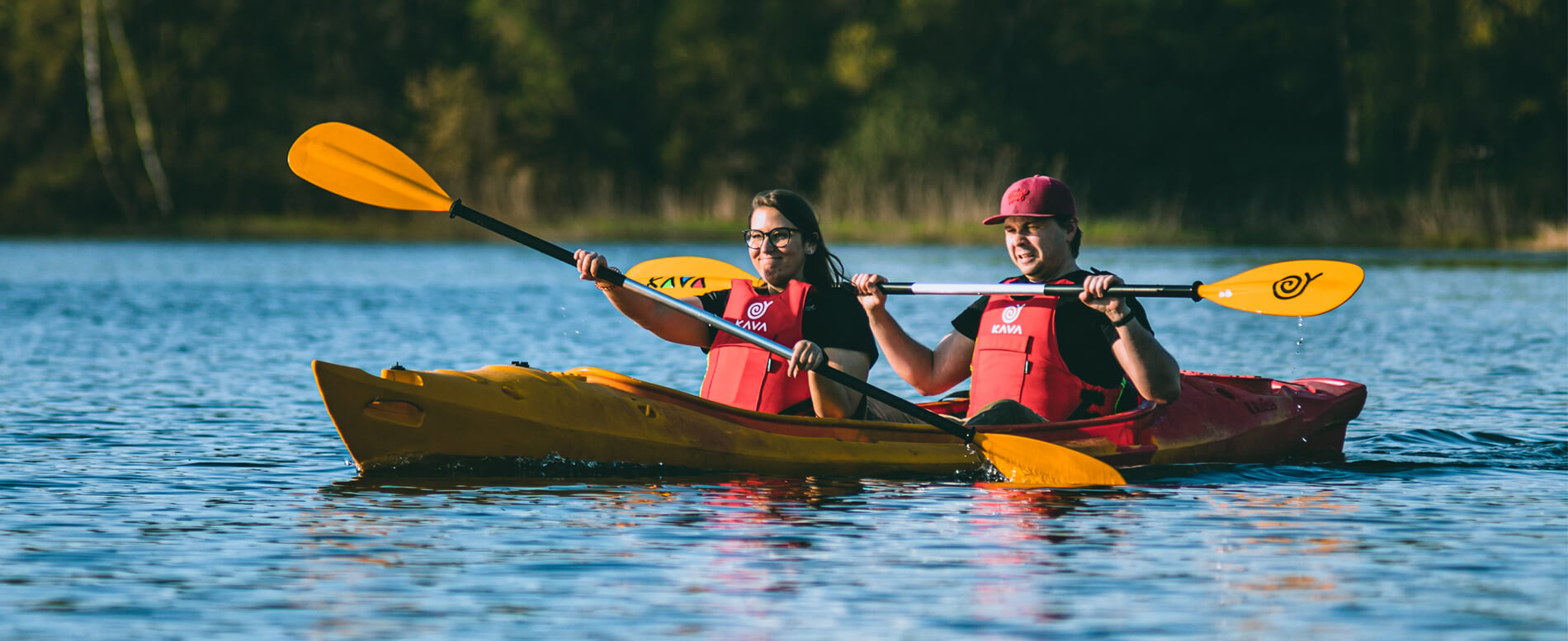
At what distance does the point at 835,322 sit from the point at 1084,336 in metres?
0.89

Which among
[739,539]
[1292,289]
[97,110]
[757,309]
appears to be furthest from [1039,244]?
[97,110]

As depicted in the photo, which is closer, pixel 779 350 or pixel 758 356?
pixel 779 350

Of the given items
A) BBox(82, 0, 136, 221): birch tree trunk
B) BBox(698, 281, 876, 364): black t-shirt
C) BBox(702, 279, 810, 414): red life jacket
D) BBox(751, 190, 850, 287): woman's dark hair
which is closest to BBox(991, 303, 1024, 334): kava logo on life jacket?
BBox(698, 281, 876, 364): black t-shirt

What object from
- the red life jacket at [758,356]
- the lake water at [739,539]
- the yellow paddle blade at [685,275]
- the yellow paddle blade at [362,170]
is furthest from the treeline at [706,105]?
the red life jacket at [758,356]

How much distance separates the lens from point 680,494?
6848 millimetres

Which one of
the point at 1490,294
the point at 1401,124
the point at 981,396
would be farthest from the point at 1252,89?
the point at 981,396

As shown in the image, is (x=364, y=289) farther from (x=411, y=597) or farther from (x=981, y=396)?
(x=411, y=597)

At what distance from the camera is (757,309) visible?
7109mm

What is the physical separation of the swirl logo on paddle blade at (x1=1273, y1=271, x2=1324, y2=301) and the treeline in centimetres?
2572

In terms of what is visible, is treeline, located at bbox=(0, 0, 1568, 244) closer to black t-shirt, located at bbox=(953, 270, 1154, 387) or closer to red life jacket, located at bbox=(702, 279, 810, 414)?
red life jacket, located at bbox=(702, 279, 810, 414)

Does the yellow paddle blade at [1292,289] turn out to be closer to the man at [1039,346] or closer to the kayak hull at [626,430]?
the kayak hull at [626,430]

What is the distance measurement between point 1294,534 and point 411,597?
9.13 feet

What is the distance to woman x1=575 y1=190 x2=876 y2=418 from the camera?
699 centimetres

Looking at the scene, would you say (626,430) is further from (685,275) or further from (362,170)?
(362,170)
